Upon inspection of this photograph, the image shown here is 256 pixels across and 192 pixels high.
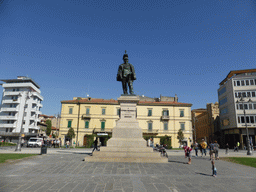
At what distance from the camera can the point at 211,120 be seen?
5259cm

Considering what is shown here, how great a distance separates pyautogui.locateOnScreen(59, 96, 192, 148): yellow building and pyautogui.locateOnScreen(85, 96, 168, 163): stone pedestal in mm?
32535

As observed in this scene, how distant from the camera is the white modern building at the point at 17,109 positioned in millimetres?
49094

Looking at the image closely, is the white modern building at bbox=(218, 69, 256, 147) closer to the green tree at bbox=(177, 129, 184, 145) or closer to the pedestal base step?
the green tree at bbox=(177, 129, 184, 145)

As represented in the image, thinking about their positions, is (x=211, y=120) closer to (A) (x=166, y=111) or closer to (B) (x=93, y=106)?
(A) (x=166, y=111)

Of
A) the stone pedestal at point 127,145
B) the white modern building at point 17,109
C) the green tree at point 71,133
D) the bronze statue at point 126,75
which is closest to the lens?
the stone pedestal at point 127,145

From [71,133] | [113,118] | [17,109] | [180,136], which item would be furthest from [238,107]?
[17,109]

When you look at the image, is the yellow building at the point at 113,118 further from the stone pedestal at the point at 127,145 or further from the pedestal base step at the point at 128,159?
the pedestal base step at the point at 128,159

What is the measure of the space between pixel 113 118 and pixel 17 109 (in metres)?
29.5

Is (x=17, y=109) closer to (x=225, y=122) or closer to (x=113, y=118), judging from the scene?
(x=113, y=118)

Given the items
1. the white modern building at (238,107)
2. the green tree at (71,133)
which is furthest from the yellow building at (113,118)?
the white modern building at (238,107)

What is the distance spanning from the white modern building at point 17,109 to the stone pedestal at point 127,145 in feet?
147

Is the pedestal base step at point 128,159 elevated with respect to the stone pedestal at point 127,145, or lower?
lower

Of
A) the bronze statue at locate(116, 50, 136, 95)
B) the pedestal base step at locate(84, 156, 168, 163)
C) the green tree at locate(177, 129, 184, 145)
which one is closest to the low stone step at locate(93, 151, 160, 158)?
the pedestal base step at locate(84, 156, 168, 163)

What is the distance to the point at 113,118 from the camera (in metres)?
45.2
